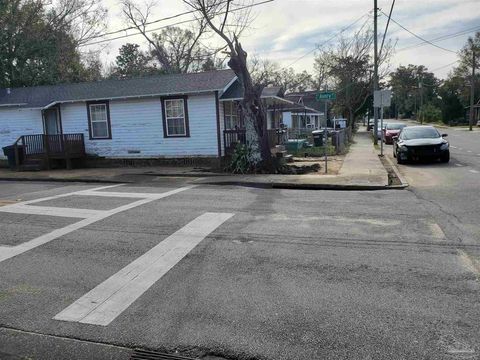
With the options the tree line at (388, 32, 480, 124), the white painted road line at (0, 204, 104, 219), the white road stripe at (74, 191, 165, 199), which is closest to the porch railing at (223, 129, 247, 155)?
the white road stripe at (74, 191, 165, 199)

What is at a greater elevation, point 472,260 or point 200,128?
point 200,128

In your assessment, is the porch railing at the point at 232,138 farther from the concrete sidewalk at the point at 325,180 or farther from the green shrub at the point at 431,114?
the green shrub at the point at 431,114

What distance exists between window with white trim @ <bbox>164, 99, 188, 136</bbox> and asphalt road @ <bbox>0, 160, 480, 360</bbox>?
31.7ft

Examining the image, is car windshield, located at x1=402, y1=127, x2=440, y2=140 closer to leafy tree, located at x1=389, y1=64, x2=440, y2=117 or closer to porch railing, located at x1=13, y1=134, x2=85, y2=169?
porch railing, located at x1=13, y1=134, x2=85, y2=169

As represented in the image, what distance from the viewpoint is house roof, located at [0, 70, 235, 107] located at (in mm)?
18422

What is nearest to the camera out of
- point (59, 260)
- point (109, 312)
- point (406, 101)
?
point (109, 312)

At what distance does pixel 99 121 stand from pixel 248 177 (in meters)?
8.84

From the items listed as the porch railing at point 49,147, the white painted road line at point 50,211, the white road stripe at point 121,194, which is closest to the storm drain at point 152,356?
the white painted road line at point 50,211

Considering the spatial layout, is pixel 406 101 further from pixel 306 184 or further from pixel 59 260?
pixel 59 260

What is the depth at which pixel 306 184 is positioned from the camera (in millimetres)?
12844

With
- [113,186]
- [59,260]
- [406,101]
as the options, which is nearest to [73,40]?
[113,186]

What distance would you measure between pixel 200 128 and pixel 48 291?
1388 centimetres

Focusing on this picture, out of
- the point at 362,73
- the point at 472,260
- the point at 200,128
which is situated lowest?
the point at 472,260

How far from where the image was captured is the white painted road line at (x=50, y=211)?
9.16m
